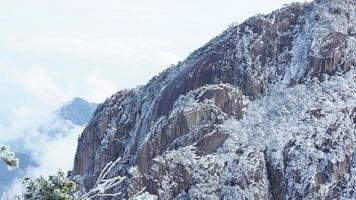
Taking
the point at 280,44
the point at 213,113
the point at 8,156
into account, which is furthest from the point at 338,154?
the point at 8,156

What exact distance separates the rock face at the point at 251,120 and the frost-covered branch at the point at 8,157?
122 ft

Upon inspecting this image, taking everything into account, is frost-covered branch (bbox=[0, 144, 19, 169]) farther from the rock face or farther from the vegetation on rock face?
the rock face

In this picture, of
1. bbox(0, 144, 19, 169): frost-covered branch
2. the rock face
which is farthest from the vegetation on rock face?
the rock face

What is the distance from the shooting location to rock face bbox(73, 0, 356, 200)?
4969cm

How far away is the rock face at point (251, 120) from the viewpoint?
1956 inches

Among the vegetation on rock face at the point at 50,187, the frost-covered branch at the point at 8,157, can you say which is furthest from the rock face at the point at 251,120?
the frost-covered branch at the point at 8,157

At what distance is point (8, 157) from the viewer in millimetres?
12211

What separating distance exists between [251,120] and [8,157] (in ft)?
148

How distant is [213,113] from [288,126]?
621 cm

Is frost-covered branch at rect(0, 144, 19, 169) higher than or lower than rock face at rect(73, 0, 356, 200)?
lower

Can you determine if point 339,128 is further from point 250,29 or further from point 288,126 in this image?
point 250,29

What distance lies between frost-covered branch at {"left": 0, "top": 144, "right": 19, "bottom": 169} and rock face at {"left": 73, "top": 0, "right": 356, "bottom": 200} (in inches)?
1468

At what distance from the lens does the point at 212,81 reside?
59.5m

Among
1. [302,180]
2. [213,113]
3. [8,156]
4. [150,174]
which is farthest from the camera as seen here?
[213,113]
